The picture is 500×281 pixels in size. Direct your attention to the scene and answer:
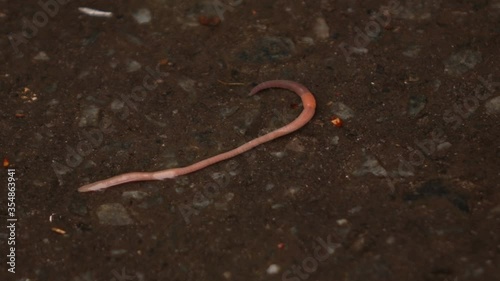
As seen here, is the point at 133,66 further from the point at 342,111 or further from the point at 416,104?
the point at 416,104

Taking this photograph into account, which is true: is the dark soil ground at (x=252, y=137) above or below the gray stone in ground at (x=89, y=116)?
above

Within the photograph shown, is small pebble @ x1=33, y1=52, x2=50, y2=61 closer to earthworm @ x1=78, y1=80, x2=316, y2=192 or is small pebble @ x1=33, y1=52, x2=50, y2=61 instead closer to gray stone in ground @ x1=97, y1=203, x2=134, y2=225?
earthworm @ x1=78, y1=80, x2=316, y2=192

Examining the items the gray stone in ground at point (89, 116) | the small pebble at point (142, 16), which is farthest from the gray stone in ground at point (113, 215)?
the small pebble at point (142, 16)

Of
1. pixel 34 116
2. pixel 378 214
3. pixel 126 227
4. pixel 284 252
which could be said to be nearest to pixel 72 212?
pixel 126 227

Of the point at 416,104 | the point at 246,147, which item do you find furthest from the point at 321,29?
the point at 246,147

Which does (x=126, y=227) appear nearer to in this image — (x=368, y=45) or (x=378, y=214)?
(x=378, y=214)

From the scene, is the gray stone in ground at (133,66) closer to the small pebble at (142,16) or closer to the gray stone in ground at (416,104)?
the small pebble at (142,16)
